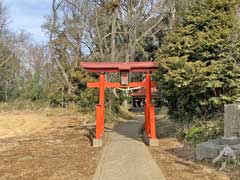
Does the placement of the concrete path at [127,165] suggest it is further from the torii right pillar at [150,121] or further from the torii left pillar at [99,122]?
the torii left pillar at [99,122]

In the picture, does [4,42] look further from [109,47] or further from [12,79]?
[109,47]

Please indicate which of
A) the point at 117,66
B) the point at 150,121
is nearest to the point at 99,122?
the point at 150,121

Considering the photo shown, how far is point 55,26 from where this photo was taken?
87.8ft

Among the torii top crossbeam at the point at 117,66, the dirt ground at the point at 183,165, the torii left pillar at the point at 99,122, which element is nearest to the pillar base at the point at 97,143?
the torii left pillar at the point at 99,122

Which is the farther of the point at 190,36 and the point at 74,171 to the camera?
the point at 190,36

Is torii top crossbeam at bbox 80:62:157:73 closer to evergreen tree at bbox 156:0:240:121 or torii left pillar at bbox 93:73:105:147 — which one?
torii left pillar at bbox 93:73:105:147

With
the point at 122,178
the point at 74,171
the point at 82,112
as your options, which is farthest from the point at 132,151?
the point at 82,112

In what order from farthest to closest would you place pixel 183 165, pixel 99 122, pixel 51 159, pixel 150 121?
1. pixel 99 122
2. pixel 150 121
3. pixel 51 159
4. pixel 183 165

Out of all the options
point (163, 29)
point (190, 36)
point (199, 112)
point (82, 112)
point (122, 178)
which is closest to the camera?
point (122, 178)

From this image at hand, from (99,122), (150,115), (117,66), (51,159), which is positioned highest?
(117,66)

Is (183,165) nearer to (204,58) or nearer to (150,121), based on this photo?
(150,121)

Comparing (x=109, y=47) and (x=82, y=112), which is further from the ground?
(x=109, y=47)

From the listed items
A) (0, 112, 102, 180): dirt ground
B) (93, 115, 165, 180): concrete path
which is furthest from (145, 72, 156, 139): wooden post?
(0, 112, 102, 180): dirt ground

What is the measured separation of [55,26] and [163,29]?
351 inches
